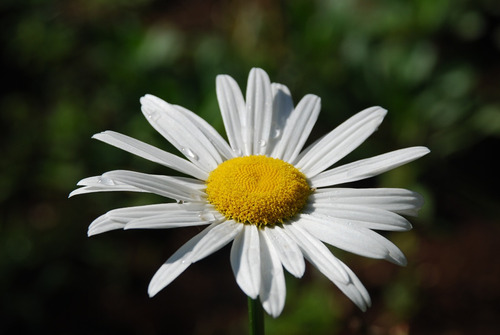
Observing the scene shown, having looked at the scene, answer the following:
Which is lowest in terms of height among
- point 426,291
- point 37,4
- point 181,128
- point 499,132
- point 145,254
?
point 426,291

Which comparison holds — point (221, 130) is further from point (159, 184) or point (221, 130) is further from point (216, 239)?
point (216, 239)

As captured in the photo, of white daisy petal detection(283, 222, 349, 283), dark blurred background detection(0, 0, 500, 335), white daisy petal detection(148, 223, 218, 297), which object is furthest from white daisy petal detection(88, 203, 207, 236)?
dark blurred background detection(0, 0, 500, 335)

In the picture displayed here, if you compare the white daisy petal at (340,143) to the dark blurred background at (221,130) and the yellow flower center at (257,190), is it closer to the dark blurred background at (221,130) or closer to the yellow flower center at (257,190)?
the yellow flower center at (257,190)

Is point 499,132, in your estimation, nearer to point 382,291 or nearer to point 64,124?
point 382,291

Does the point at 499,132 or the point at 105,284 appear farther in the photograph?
the point at 499,132

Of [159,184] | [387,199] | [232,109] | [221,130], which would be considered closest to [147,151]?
[159,184]

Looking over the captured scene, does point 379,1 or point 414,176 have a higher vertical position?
point 379,1

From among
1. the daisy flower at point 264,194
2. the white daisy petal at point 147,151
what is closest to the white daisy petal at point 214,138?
the daisy flower at point 264,194

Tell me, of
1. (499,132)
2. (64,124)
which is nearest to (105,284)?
(64,124)
